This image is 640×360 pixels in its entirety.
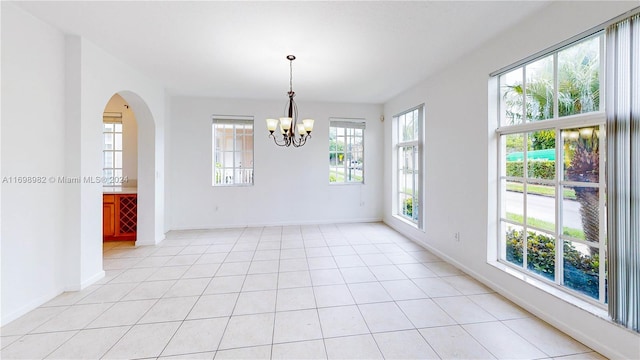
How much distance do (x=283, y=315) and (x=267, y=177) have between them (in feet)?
12.0

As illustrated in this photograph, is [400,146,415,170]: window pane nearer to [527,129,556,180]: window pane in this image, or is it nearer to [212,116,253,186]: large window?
[527,129,556,180]: window pane

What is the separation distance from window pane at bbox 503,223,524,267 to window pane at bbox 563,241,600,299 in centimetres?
44

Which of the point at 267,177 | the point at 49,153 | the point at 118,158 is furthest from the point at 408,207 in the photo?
the point at 118,158

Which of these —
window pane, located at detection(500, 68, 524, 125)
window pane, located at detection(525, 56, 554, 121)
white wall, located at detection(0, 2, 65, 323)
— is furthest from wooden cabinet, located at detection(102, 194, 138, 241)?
window pane, located at detection(525, 56, 554, 121)

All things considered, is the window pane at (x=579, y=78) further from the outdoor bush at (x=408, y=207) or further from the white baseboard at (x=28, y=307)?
the white baseboard at (x=28, y=307)

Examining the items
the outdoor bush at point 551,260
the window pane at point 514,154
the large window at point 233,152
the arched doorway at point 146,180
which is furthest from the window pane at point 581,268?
the arched doorway at point 146,180

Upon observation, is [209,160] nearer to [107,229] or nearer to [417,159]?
[107,229]

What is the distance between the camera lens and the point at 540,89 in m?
2.47

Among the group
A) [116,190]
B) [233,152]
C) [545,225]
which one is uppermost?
[233,152]

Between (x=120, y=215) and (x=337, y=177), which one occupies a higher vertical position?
(x=337, y=177)

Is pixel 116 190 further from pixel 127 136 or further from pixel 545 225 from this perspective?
pixel 545 225

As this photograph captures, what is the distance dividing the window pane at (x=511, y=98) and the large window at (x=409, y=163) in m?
1.50

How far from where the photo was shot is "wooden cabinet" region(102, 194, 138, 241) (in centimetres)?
451

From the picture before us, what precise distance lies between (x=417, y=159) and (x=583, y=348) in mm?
3153
